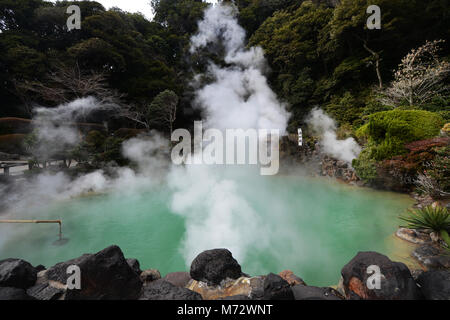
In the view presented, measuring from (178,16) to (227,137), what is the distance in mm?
17416

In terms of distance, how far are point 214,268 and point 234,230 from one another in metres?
1.82

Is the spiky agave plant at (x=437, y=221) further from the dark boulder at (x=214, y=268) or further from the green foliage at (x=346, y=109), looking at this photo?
the green foliage at (x=346, y=109)

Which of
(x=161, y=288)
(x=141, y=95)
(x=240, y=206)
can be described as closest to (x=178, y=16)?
(x=141, y=95)

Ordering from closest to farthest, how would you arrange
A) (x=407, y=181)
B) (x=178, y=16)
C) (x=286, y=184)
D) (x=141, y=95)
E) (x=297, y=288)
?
(x=297, y=288) < (x=407, y=181) < (x=286, y=184) < (x=141, y=95) < (x=178, y=16)

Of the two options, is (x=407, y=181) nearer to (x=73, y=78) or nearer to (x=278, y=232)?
(x=278, y=232)

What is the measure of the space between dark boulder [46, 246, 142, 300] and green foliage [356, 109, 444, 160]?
8371 millimetres

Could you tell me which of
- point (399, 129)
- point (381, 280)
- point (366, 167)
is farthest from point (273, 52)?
point (381, 280)

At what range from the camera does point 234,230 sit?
4.32m

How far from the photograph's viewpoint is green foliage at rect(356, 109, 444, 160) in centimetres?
599

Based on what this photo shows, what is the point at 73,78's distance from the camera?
11398mm

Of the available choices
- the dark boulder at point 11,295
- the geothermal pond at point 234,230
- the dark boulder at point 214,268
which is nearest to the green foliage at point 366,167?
the geothermal pond at point 234,230

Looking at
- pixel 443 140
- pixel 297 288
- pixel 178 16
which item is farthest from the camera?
pixel 178 16

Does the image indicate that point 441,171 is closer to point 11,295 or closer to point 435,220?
point 435,220

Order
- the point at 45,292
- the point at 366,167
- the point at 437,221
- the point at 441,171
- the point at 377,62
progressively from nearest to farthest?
the point at 45,292 → the point at 437,221 → the point at 441,171 → the point at 366,167 → the point at 377,62
